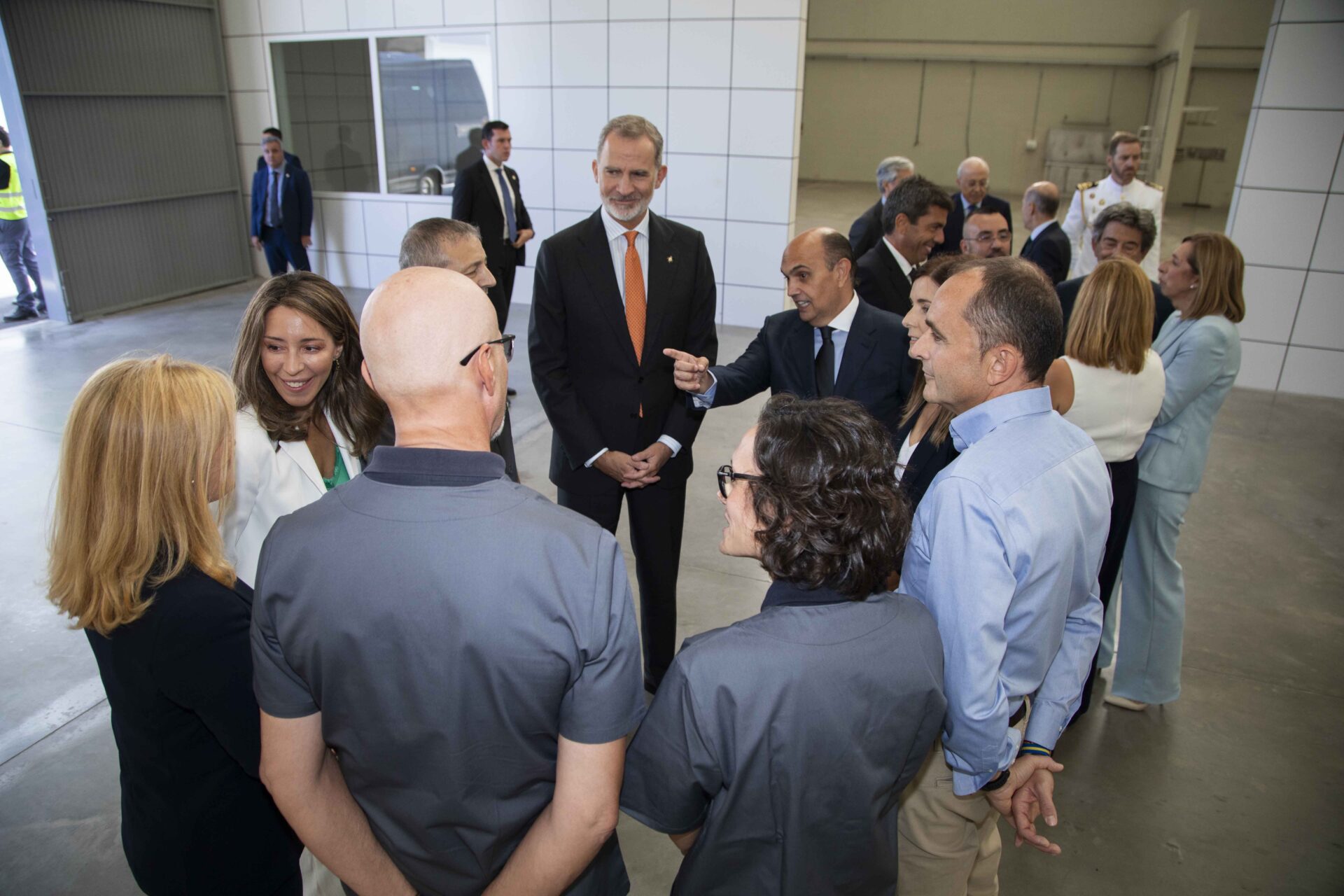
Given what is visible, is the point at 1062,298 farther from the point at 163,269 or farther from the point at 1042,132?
the point at 1042,132

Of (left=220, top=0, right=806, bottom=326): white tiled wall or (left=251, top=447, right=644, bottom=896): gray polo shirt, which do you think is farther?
(left=220, top=0, right=806, bottom=326): white tiled wall

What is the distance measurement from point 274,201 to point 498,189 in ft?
10.1

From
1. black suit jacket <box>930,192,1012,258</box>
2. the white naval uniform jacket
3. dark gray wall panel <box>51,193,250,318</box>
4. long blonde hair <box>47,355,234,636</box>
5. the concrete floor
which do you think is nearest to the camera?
long blonde hair <box>47,355,234,636</box>

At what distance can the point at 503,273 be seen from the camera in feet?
21.0

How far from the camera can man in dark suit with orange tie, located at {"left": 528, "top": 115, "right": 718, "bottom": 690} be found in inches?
106

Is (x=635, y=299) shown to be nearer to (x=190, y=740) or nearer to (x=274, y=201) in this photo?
(x=190, y=740)

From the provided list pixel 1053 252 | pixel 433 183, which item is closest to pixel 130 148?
pixel 433 183

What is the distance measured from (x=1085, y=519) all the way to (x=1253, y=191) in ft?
20.2

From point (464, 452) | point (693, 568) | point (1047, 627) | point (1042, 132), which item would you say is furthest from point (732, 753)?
point (1042, 132)

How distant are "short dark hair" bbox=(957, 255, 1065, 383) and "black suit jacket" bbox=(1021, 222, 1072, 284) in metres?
3.21

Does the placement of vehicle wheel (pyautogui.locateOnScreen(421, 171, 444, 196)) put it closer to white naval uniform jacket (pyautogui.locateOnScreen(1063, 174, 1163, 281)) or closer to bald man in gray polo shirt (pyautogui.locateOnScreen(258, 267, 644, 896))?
white naval uniform jacket (pyautogui.locateOnScreen(1063, 174, 1163, 281))

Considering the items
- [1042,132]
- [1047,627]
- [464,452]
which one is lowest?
[1047,627]

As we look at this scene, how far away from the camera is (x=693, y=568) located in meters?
3.93

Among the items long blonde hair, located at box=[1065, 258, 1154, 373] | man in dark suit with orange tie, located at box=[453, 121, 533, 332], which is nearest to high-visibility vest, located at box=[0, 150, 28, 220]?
man in dark suit with orange tie, located at box=[453, 121, 533, 332]
